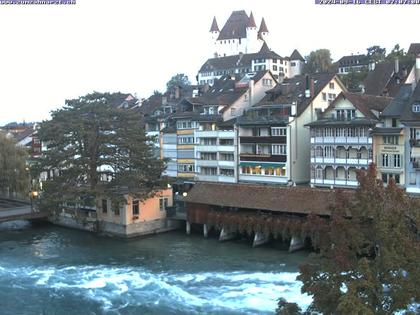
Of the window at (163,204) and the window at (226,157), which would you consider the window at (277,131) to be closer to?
the window at (226,157)

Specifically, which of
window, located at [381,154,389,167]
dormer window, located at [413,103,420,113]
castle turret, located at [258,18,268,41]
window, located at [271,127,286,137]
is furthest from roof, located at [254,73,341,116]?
castle turret, located at [258,18,268,41]

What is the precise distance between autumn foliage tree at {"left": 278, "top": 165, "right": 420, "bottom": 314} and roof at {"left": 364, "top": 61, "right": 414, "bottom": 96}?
2355 inches

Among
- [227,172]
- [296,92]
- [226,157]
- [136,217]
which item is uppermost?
[296,92]

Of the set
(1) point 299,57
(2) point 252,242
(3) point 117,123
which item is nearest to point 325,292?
(2) point 252,242

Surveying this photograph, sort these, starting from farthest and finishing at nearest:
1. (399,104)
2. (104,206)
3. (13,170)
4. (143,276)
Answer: (13,170) < (104,206) < (399,104) < (143,276)

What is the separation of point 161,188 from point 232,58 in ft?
301

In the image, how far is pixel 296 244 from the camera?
1790 inches

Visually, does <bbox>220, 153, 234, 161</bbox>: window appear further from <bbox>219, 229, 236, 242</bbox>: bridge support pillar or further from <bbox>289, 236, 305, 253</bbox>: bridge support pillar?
<bbox>289, 236, 305, 253</bbox>: bridge support pillar

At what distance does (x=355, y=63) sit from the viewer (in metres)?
115

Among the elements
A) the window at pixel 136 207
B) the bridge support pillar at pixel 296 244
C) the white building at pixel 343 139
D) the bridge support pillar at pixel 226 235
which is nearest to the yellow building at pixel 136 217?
the window at pixel 136 207

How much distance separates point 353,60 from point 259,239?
77.1m

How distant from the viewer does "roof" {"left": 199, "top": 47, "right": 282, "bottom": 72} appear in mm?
135125

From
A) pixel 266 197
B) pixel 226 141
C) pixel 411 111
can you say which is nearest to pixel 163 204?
pixel 266 197

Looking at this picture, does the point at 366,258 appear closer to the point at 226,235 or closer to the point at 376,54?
the point at 226,235
